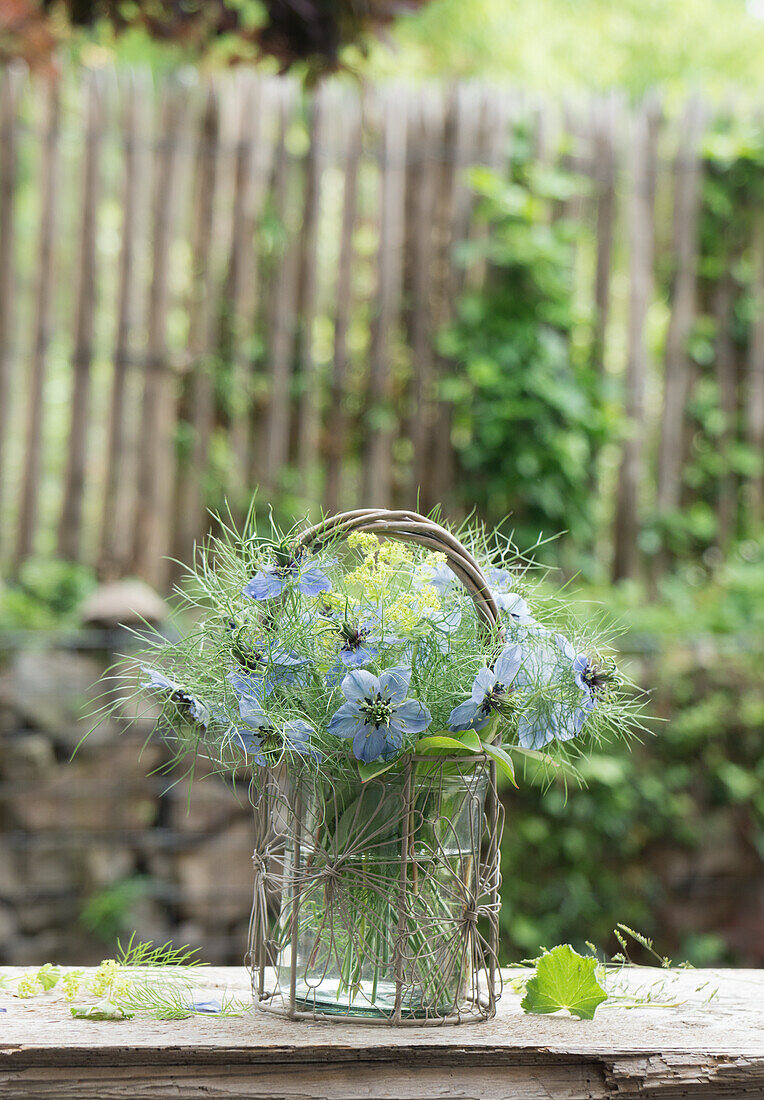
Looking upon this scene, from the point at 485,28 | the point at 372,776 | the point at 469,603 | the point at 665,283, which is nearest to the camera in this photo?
the point at 372,776

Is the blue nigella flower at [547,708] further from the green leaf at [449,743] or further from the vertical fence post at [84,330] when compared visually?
the vertical fence post at [84,330]

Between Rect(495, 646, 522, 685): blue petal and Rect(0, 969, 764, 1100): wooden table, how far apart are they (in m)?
0.31

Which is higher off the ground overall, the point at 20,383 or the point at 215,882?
the point at 20,383

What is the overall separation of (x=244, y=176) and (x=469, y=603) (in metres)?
3.30

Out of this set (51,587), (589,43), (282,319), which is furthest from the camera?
(589,43)

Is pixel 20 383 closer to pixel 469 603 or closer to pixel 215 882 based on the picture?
pixel 215 882

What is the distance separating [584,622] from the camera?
115 centimetres

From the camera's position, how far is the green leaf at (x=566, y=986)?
1037 millimetres

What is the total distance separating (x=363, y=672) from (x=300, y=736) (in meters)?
0.09

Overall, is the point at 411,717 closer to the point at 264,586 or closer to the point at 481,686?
the point at 481,686

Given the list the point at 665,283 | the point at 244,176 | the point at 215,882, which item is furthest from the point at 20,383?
the point at 665,283

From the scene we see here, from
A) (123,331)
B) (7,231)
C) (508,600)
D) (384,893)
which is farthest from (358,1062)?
(7,231)

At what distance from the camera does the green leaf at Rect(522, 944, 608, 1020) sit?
1.04m

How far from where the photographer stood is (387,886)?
973 millimetres
